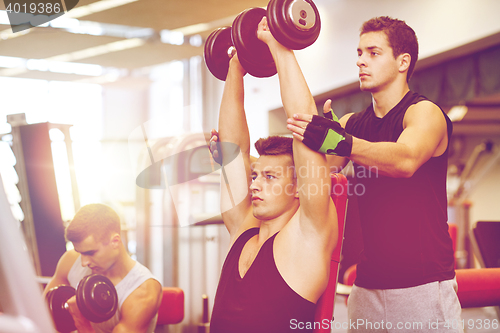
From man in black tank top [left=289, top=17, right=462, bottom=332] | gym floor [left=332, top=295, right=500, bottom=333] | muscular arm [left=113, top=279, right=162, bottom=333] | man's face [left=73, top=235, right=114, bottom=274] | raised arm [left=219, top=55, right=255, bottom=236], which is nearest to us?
man in black tank top [left=289, top=17, right=462, bottom=332]

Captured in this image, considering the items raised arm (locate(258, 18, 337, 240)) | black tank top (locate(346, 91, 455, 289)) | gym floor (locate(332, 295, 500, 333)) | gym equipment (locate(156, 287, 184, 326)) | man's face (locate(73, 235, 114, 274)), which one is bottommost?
gym floor (locate(332, 295, 500, 333))

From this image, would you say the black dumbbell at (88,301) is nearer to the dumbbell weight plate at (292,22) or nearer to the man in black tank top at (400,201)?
the man in black tank top at (400,201)

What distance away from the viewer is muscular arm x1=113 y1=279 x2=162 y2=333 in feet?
5.96

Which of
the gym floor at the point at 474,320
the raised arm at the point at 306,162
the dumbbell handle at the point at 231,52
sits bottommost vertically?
the gym floor at the point at 474,320

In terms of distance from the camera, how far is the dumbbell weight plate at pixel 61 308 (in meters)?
1.84

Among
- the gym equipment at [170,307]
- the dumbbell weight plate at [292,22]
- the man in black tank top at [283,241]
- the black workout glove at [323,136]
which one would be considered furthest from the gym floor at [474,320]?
the dumbbell weight plate at [292,22]

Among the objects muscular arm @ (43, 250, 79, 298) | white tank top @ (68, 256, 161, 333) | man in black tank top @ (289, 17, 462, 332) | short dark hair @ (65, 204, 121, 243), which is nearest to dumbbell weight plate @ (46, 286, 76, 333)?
white tank top @ (68, 256, 161, 333)

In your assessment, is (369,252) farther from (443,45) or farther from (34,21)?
(34,21)

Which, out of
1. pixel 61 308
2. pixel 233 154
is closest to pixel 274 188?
pixel 233 154

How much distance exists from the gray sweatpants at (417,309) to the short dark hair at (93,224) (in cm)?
118

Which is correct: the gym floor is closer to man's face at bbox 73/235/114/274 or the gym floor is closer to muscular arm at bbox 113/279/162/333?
muscular arm at bbox 113/279/162/333

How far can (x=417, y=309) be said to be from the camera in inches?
49.9

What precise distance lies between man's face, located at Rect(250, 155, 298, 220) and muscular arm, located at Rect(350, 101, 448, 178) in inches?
8.8

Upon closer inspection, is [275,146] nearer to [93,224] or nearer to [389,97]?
[389,97]
